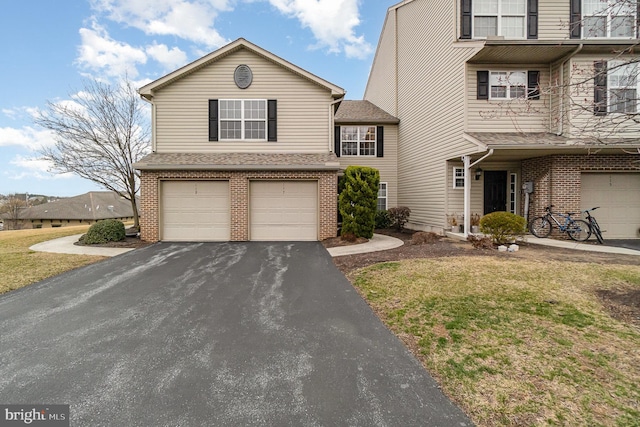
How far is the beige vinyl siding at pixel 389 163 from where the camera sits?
608 inches

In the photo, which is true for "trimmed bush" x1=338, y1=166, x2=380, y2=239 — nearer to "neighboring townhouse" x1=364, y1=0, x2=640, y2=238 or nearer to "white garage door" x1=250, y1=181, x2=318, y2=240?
"white garage door" x1=250, y1=181, x2=318, y2=240

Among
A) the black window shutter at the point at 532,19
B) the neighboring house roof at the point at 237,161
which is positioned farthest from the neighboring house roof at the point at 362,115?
the black window shutter at the point at 532,19

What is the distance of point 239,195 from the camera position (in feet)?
34.7

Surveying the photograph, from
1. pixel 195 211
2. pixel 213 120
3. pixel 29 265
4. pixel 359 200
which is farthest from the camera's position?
pixel 213 120

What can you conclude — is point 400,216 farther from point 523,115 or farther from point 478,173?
point 523,115

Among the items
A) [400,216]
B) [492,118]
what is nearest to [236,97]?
[400,216]

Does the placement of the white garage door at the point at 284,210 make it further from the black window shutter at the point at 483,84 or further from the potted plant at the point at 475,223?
the black window shutter at the point at 483,84

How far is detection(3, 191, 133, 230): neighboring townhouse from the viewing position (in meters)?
45.6

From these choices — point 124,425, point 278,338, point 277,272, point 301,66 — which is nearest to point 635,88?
point 301,66

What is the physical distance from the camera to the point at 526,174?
11.2m

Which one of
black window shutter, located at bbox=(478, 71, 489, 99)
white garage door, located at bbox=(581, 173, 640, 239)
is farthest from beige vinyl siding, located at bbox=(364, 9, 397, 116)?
white garage door, located at bbox=(581, 173, 640, 239)

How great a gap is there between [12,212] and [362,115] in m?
64.0

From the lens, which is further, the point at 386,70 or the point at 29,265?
the point at 386,70

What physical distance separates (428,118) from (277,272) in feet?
32.7
